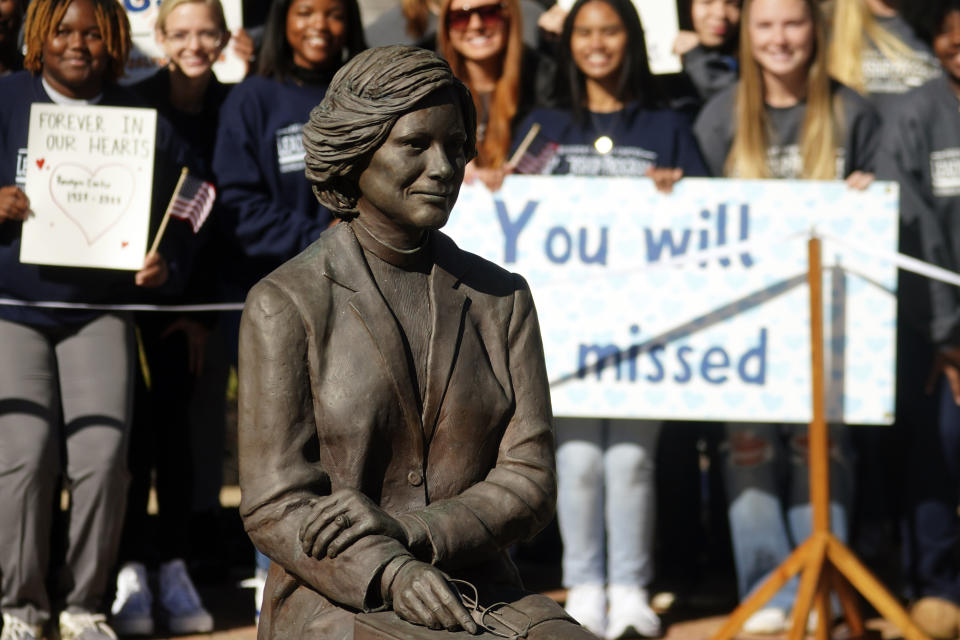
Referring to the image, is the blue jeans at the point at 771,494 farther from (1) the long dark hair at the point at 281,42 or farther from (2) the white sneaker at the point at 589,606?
(1) the long dark hair at the point at 281,42

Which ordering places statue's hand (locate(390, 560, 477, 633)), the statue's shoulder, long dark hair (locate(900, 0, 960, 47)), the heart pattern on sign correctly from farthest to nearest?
long dark hair (locate(900, 0, 960, 47)) < the heart pattern on sign < the statue's shoulder < statue's hand (locate(390, 560, 477, 633))

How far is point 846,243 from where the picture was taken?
262 inches

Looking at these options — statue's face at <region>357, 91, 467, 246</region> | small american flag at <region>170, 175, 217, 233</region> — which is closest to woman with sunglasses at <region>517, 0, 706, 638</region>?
small american flag at <region>170, 175, 217, 233</region>

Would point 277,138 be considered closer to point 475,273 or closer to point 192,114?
point 192,114

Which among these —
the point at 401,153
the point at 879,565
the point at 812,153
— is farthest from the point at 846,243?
the point at 401,153

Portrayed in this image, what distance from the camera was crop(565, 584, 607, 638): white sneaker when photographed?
268 inches

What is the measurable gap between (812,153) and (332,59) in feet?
7.03

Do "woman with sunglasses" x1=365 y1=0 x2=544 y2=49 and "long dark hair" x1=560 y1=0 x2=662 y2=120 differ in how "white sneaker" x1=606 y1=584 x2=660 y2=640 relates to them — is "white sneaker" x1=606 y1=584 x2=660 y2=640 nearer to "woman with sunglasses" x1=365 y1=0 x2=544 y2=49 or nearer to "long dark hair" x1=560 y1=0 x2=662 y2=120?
"long dark hair" x1=560 y1=0 x2=662 y2=120

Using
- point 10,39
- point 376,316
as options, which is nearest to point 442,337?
point 376,316

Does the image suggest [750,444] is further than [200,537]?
No

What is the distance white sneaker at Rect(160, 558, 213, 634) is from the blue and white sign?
5.70 feet

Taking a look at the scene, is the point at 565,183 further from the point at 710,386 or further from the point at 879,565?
the point at 879,565

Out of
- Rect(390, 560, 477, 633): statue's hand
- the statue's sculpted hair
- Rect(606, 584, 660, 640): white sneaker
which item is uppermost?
the statue's sculpted hair

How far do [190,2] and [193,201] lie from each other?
41.5 inches
